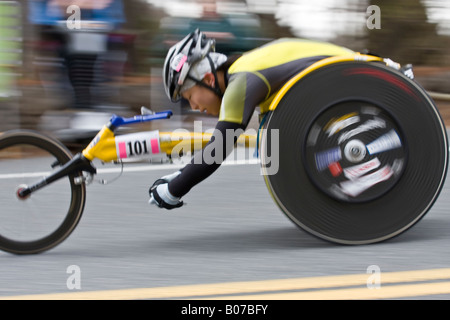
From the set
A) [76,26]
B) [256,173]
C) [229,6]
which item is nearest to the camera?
→ [256,173]

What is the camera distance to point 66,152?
4551mm

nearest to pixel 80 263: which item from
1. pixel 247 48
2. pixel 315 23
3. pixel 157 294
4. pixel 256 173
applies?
pixel 157 294

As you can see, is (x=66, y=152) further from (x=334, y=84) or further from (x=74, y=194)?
(x=334, y=84)

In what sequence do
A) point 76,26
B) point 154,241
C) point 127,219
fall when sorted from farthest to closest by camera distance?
point 76,26 → point 127,219 → point 154,241

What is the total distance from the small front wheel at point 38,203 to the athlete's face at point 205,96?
0.70 meters

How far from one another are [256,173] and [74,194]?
2282 mm

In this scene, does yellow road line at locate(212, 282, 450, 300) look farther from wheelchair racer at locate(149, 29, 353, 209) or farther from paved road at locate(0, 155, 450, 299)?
wheelchair racer at locate(149, 29, 353, 209)

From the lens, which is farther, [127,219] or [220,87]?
[127,219]

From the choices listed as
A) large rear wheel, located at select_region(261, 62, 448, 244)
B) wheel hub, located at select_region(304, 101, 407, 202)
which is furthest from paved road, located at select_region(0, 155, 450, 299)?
wheel hub, located at select_region(304, 101, 407, 202)

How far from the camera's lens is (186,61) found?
442 centimetres

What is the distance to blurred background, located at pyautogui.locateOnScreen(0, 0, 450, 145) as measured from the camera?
7.74 meters

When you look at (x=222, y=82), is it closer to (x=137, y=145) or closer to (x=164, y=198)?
(x=137, y=145)

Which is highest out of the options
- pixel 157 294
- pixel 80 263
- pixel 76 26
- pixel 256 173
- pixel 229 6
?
pixel 229 6

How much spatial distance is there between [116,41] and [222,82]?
148 inches
